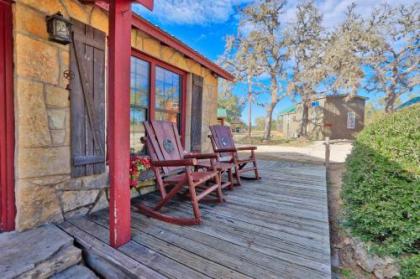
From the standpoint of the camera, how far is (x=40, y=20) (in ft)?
5.76

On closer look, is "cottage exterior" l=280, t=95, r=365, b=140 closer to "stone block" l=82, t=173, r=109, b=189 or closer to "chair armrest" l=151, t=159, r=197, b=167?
"chair armrest" l=151, t=159, r=197, b=167

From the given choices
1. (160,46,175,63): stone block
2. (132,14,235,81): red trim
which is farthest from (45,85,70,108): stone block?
(160,46,175,63): stone block

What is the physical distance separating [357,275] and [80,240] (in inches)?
80.9

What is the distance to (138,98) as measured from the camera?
2934 mm

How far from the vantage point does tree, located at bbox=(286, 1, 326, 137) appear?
12.5 m

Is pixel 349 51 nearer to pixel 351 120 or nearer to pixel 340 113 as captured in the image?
pixel 340 113

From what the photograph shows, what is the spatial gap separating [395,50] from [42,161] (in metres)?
16.3

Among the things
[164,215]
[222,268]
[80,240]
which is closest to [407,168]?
[222,268]

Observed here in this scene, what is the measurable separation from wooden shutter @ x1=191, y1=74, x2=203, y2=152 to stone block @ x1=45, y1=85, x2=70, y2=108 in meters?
2.18

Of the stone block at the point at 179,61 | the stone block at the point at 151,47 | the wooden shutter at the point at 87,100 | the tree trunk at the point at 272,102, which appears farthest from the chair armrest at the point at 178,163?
the tree trunk at the point at 272,102

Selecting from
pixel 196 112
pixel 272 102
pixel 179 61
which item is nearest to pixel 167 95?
pixel 179 61

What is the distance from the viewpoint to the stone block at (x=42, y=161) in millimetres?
1648

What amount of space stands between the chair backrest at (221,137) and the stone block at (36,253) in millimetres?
2145

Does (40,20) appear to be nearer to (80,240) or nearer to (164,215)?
(80,240)
